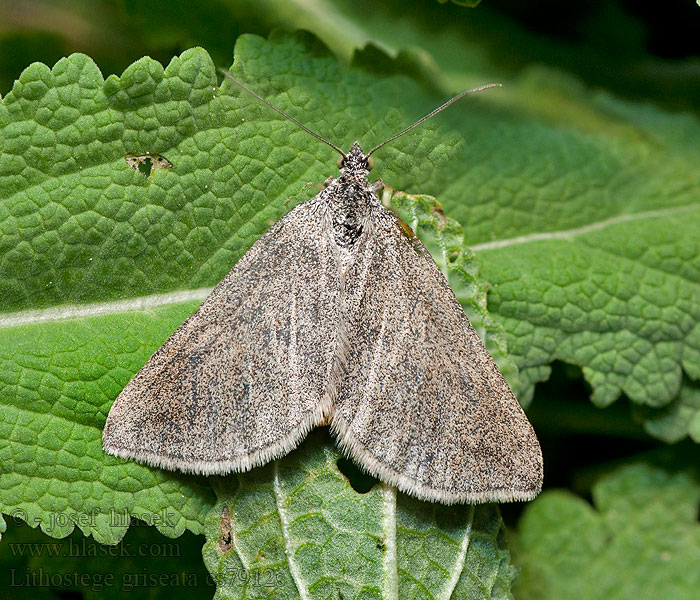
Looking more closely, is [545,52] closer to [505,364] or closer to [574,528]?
[505,364]


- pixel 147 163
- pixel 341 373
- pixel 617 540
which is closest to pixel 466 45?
pixel 147 163

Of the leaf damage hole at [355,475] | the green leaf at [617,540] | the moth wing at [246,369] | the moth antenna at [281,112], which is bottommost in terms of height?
the green leaf at [617,540]

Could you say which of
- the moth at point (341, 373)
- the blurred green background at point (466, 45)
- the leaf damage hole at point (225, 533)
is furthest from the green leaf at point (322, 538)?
the blurred green background at point (466, 45)

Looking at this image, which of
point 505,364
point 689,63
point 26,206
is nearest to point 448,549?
point 505,364

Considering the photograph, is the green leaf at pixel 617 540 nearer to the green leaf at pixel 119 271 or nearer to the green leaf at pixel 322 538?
the green leaf at pixel 119 271

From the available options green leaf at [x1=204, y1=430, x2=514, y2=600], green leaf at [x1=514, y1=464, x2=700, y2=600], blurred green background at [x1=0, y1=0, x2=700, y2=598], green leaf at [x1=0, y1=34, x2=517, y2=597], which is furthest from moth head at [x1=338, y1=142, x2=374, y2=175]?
green leaf at [x1=514, y1=464, x2=700, y2=600]

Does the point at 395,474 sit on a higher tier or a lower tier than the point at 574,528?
higher

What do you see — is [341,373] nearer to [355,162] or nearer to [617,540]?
[355,162]
